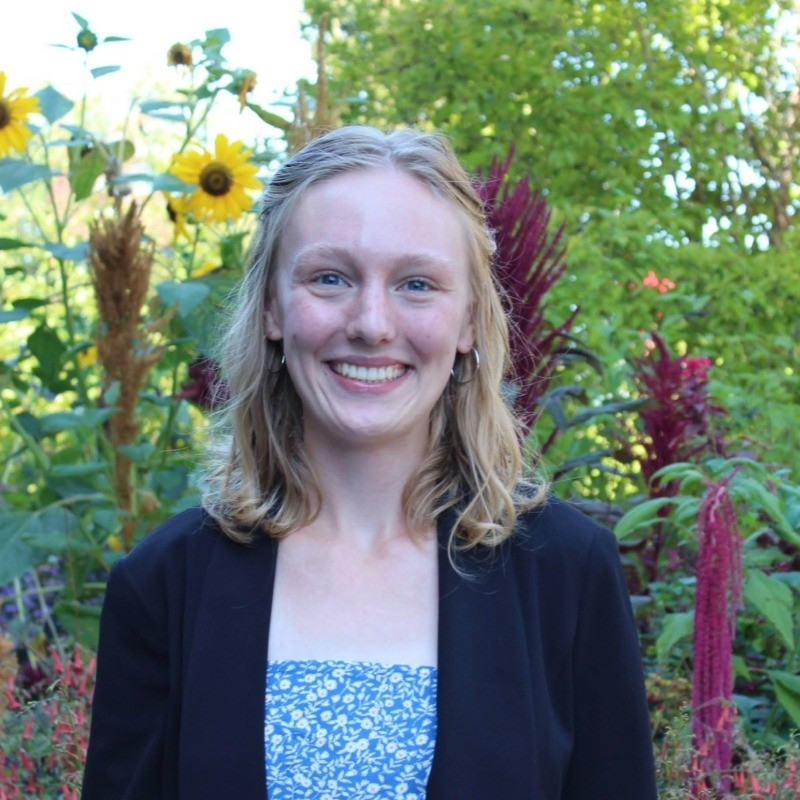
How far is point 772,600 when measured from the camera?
2686mm

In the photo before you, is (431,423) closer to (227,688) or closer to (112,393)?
(227,688)

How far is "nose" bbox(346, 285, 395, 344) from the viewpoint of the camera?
177 cm

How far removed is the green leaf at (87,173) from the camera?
3.81 meters

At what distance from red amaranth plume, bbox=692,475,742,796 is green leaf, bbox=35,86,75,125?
2.40 metres

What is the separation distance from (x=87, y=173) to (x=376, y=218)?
2.24 m

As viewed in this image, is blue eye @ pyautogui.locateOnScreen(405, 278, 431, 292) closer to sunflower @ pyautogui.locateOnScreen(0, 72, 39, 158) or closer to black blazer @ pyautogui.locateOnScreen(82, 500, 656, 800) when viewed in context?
black blazer @ pyautogui.locateOnScreen(82, 500, 656, 800)

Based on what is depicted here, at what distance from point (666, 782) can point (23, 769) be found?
1525 mm

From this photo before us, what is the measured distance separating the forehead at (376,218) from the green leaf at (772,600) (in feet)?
3.86

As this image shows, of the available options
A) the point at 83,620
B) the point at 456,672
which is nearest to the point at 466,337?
the point at 456,672

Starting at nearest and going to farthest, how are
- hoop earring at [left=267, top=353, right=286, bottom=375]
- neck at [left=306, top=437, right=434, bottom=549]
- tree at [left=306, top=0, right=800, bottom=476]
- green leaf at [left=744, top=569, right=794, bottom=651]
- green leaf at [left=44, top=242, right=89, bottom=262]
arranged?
neck at [left=306, top=437, right=434, bottom=549], hoop earring at [left=267, top=353, right=286, bottom=375], green leaf at [left=744, top=569, right=794, bottom=651], green leaf at [left=44, top=242, right=89, bottom=262], tree at [left=306, top=0, right=800, bottom=476]

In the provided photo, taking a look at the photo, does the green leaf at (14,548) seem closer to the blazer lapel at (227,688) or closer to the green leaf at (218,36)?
the green leaf at (218,36)

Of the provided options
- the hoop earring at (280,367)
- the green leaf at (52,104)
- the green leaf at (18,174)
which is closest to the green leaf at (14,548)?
the green leaf at (18,174)

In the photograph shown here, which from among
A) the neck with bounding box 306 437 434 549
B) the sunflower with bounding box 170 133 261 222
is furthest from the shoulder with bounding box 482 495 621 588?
the sunflower with bounding box 170 133 261 222

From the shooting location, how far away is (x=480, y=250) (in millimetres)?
1945
